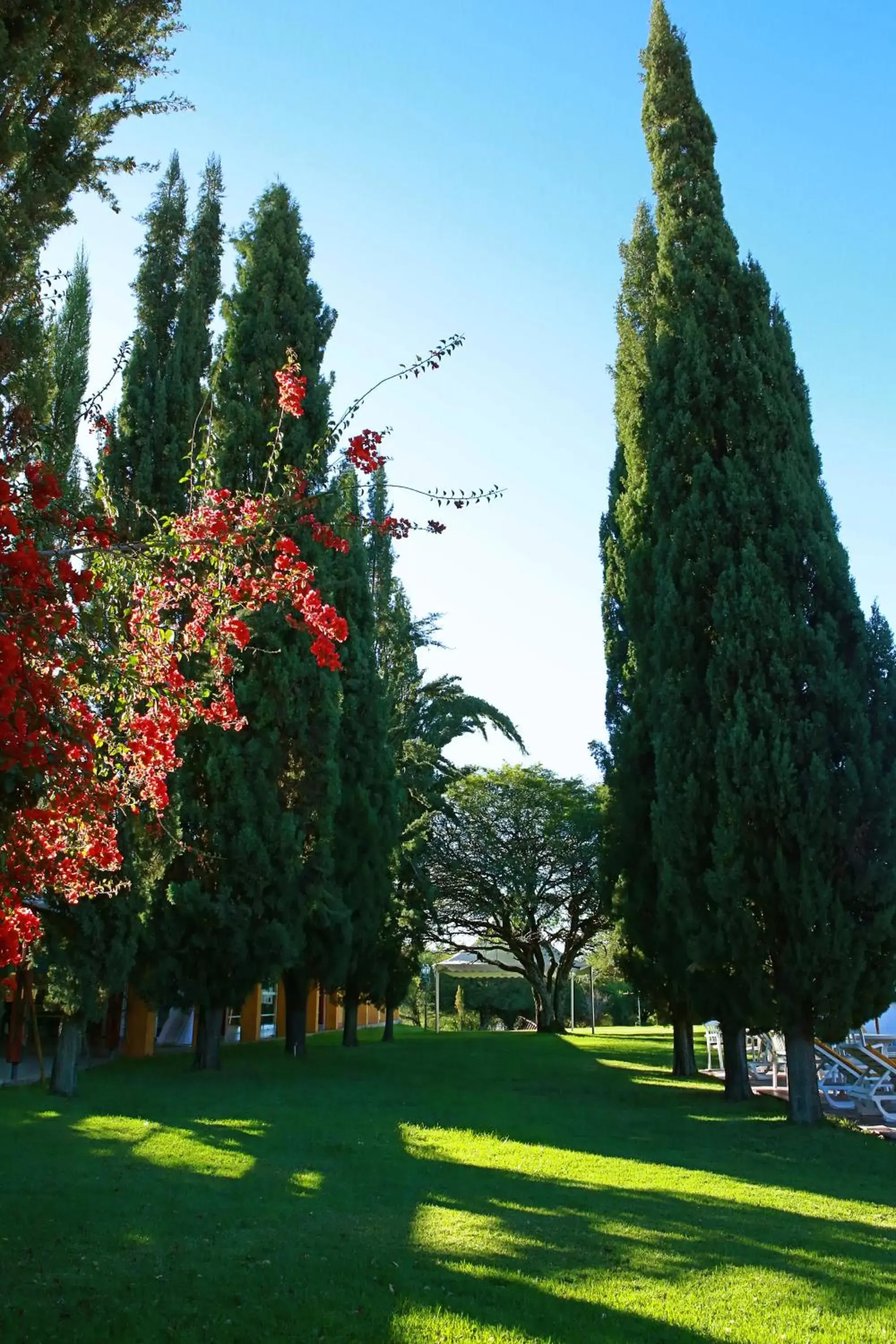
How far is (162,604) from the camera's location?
4.87m

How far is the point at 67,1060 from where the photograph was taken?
1193cm

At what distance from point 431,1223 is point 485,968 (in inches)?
1672

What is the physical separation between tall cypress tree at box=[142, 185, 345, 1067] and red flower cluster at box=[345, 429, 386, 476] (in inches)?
298

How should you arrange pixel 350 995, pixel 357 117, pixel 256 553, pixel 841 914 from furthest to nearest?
pixel 350 995 → pixel 841 914 → pixel 357 117 → pixel 256 553

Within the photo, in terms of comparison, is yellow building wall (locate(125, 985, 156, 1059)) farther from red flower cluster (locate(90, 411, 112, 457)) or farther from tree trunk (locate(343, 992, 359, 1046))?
red flower cluster (locate(90, 411, 112, 457))

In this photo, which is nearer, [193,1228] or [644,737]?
[193,1228]

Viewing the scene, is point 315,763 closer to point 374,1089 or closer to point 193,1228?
point 374,1089

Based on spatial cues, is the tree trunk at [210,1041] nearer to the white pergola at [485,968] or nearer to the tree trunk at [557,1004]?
the white pergola at [485,968]

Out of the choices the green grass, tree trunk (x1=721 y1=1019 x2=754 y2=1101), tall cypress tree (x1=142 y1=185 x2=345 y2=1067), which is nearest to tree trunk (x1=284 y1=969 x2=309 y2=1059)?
Answer: tall cypress tree (x1=142 y1=185 x2=345 y2=1067)

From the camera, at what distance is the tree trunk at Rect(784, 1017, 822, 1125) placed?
36.2 ft

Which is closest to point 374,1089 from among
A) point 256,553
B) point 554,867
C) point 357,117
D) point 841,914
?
point 841,914

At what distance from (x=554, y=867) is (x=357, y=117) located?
26.2 metres

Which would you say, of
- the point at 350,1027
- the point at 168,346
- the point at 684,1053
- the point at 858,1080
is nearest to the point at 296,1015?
the point at 350,1027

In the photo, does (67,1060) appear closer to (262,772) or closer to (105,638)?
(262,772)
